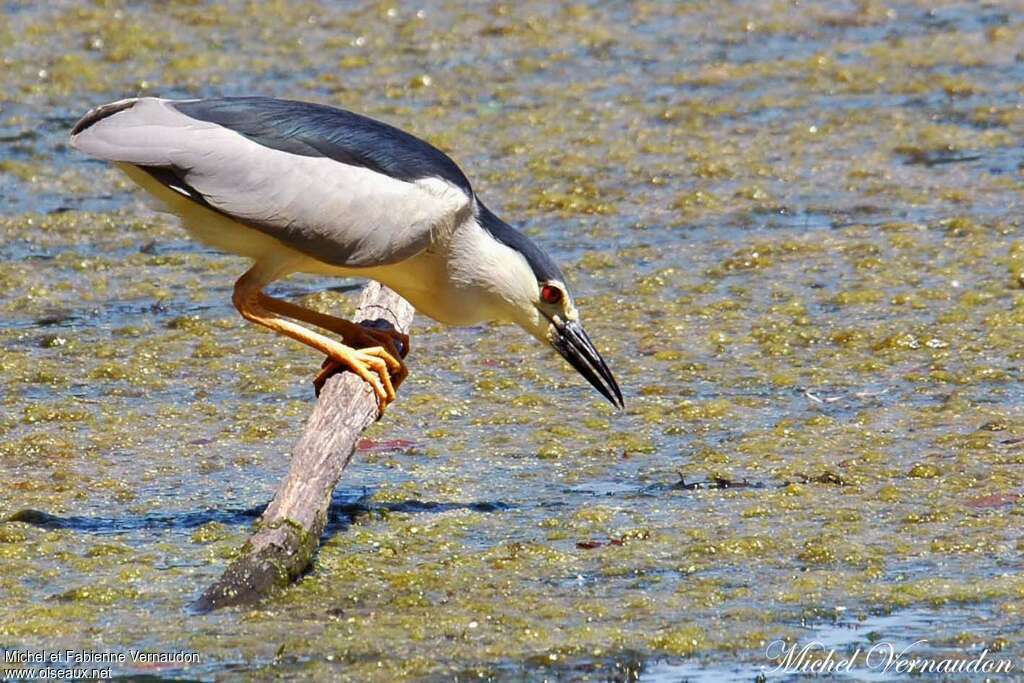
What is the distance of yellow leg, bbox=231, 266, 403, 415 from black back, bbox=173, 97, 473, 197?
16.7 inches

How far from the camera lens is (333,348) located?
5.39 meters

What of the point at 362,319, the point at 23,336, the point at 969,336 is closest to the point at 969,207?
the point at 969,336

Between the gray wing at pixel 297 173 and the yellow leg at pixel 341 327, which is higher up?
the gray wing at pixel 297 173

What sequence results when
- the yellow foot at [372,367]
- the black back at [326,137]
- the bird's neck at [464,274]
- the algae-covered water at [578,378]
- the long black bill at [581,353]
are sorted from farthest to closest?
the long black bill at [581,353]
the bird's neck at [464,274]
the black back at [326,137]
the yellow foot at [372,367]
the algae-covered water at [578,378]

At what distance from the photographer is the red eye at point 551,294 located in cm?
570

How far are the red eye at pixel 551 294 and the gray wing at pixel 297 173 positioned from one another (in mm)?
356

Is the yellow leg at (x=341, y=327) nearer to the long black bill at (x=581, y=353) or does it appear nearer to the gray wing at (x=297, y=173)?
the gray wing at (x=297, y=173)

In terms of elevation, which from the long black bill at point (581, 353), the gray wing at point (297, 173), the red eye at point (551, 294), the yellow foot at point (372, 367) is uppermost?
the gray wing at point (297, 173)

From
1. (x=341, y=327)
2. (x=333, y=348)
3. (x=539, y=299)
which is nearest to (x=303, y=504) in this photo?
(x=333, y=348)

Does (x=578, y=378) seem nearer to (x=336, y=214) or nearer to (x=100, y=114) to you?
(x=336, y=214)

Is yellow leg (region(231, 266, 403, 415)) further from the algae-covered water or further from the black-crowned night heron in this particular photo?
the algae-covered water

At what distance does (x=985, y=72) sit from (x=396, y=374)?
568cm
